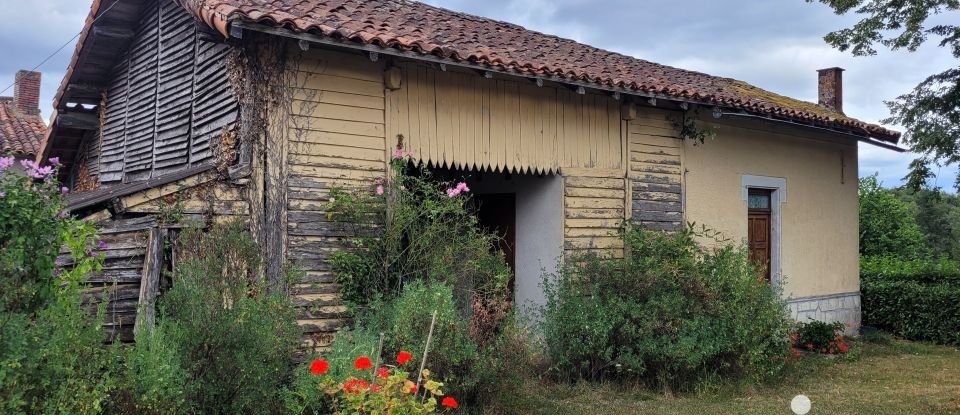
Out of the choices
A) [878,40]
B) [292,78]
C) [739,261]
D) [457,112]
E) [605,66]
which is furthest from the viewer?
[878,40]

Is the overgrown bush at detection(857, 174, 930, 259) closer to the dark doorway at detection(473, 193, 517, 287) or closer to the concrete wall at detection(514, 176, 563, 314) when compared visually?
the dark doorway at detection(473, 193, 517, 287)

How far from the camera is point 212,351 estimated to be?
473cm

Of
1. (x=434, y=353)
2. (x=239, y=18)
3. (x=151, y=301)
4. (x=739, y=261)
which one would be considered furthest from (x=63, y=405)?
(x=739, y=261)

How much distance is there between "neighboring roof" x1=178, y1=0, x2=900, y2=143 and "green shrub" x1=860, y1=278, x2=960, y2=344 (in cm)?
269

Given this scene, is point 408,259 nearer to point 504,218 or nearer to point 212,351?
point 212,351

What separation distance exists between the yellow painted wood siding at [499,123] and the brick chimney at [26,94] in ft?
51.1

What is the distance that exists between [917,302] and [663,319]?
7054mm

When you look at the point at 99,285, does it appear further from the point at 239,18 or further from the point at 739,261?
the point at 739,261

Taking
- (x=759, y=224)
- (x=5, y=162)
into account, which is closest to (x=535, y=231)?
(x=759, y=224)

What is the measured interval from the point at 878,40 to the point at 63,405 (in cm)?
1248

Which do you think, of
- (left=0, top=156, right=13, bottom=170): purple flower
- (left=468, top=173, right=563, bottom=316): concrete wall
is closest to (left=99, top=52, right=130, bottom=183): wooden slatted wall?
(left=468, top=173, right=563, bottom=316): concrete wall

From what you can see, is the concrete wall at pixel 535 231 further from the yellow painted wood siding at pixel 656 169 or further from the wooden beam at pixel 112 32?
the wooden beam at pixel 112 32

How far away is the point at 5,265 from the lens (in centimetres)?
382

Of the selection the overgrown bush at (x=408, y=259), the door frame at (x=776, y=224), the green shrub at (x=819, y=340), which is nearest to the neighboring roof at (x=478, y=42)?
the door frame at (x=776, y=224)
